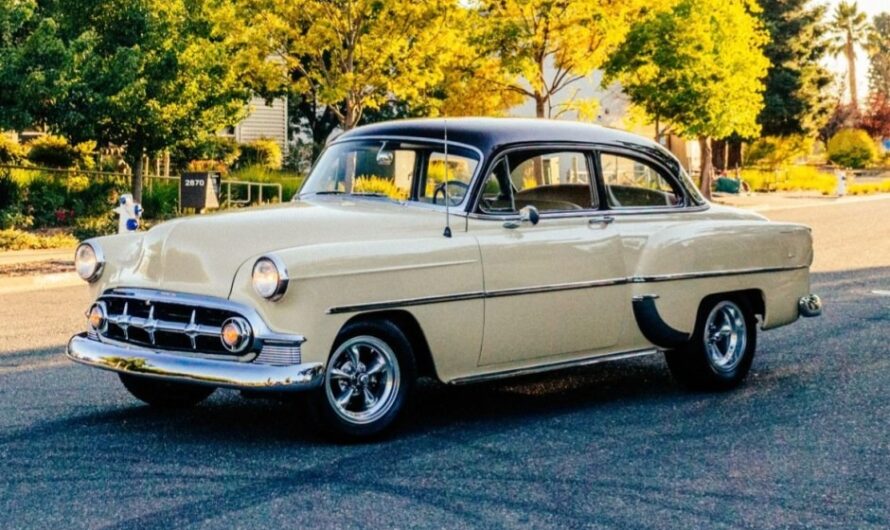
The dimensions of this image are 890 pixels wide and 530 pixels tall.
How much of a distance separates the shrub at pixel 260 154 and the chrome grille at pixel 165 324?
31084mm

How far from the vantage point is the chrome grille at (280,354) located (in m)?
6.30

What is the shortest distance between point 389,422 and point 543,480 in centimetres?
105

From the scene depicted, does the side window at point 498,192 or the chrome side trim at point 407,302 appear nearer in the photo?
the chrome side trim at point 407,302

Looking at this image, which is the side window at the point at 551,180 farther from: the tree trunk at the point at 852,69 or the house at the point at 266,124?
the tree trunk at the point at 852,69

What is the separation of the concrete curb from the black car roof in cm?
884

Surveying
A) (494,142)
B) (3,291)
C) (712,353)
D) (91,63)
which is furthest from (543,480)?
(91,63)

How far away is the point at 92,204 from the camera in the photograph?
1005 inches

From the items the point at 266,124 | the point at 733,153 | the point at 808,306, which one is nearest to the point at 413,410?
the point at 808,306

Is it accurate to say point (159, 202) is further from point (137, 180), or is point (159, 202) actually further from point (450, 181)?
point (450, 181)

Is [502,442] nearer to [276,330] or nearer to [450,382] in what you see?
[450,382]

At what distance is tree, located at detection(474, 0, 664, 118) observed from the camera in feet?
103

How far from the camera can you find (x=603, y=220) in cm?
796

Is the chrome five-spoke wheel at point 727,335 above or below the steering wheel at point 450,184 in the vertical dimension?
below

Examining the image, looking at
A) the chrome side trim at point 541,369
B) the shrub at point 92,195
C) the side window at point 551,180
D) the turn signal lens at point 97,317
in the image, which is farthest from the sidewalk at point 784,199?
the turn signal lens at point 97,317
